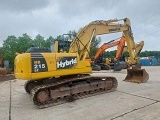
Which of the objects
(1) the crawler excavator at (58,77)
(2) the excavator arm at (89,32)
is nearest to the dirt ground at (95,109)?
(1) the crawler excavator at (58,77)

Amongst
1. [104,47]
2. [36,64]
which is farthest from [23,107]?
[104,47]

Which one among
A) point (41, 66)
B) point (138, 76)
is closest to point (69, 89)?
point (41, 66)

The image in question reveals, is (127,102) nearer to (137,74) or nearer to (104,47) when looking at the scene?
(137,74)

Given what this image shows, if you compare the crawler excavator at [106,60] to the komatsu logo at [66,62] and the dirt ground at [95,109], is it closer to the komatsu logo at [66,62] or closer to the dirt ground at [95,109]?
the komatsu logo at [66,62]

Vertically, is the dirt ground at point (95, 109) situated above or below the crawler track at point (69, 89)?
below

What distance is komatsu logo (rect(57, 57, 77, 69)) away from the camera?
7.70 metres

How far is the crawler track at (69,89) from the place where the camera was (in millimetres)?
7059

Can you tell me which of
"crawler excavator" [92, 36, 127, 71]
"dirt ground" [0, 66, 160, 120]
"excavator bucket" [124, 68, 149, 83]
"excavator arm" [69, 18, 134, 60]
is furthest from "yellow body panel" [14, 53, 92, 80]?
"crawler excavator" [92, 36, 127, 71]

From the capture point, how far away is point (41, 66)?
7312 millimetres

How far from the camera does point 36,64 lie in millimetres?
7215

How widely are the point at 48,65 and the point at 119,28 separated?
775cm

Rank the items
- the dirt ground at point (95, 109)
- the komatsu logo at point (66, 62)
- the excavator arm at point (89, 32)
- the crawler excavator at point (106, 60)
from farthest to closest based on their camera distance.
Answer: the crawler excavator at point (106, 60), the excavator arm at point (89, 32), the komatsu logo at point (66, 62), the dirt ground at point (95, 109)

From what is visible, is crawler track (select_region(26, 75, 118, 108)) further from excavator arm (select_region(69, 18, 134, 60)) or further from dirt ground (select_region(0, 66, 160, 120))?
excavator arm (select_region(69, 18, 134, 60))

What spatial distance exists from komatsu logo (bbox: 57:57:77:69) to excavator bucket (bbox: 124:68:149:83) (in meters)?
4.60
